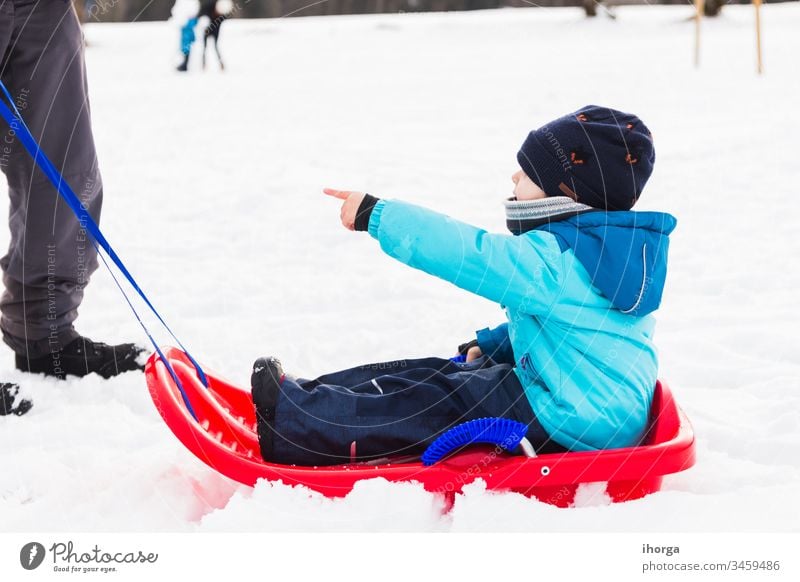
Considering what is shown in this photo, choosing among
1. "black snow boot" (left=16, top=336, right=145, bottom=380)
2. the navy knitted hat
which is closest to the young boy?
the navy knitted hat

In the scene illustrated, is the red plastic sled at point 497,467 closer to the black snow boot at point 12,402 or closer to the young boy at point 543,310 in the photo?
the young boy at point 543,310

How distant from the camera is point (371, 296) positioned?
2.59m

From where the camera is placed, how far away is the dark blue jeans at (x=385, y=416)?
1.50 metres

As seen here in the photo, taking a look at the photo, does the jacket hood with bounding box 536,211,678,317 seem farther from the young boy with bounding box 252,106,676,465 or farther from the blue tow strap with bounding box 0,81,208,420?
the blue tow strap with bounding box 0,81,208,420

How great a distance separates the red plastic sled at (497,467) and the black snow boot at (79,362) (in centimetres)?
55

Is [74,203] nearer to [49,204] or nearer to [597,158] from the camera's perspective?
[49,204]

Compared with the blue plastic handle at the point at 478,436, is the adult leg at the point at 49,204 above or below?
above

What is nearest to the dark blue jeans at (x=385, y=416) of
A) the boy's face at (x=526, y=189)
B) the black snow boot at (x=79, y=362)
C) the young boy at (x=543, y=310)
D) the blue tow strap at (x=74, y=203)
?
the young boy at (x=543, y=310)

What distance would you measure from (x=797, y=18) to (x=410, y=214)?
753 cm

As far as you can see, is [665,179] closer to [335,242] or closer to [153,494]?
[335,242]

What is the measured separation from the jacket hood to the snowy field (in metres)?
Answer: 0.34

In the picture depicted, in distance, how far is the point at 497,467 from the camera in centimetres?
142

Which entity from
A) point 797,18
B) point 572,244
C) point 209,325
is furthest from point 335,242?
point 797,18

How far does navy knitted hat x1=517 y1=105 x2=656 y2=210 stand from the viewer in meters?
1.44
